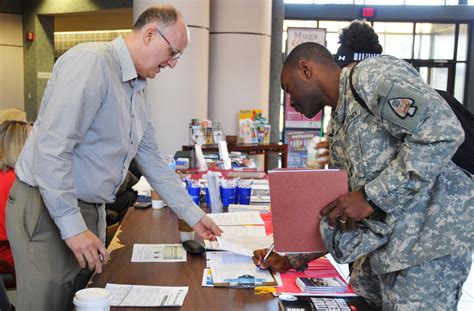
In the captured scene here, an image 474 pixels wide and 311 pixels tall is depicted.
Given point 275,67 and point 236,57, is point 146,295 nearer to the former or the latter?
point 236,57

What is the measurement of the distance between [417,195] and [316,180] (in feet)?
0.90

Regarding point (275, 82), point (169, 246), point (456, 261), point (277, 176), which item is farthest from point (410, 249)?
point (275, 82)

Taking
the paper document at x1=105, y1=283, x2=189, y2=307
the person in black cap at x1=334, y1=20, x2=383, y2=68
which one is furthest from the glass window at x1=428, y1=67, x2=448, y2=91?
the paper document at x1=105, y1=283, x2=189, y2=307

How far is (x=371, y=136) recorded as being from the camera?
55.7 inches

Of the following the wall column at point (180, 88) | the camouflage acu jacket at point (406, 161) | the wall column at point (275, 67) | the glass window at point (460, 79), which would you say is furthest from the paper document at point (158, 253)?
the glass window at point (460, 79)

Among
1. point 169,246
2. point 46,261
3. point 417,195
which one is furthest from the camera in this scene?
point 169,246

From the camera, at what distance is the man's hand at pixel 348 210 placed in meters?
1.39

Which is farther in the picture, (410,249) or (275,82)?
(275,82)

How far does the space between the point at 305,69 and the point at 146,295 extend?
822 mm

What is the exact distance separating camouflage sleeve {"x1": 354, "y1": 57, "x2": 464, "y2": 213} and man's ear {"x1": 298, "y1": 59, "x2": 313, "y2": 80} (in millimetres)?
219

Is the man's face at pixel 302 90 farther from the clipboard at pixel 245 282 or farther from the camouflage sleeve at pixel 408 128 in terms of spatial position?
the clipboard at pixel 245 282

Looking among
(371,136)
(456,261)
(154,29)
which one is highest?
(154,29)

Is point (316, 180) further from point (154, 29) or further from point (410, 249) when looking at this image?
point (154, 29)

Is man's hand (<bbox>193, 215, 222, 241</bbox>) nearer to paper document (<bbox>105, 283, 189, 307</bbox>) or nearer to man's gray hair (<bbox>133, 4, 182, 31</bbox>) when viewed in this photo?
paper document (<bbox>105, 283, 189, 307</bbox>)
